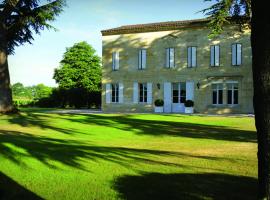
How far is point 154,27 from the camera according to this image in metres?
38.3

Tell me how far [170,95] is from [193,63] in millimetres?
3527

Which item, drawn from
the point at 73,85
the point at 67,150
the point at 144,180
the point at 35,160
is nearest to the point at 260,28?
the point at 144,180

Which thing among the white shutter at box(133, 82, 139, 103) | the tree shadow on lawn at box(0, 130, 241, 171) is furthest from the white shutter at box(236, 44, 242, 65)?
the tree shadow on lawn at box(0, 130, 241, 171)

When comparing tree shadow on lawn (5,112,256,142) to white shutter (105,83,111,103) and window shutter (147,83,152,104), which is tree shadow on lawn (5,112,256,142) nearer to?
window shutter (147,83,152,104)

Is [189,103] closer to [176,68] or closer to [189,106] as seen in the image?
[189,106]

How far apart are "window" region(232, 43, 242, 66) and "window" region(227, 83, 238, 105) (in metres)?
1.84

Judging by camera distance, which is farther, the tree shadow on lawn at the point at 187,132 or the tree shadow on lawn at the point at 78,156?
the tree shadow on lawn at the point at 187,132

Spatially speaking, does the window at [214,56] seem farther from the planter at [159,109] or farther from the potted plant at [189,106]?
the planter at [159,109]

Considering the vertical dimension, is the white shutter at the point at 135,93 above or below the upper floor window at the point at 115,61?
below

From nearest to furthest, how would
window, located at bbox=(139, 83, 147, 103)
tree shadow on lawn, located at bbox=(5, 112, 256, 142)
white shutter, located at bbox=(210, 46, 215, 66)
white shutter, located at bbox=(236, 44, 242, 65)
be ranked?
tree shadow on lawn, located at bbox=(5, 112, 256, 142) → white shutter, located at bbox=(236, 44, 242, 65) → white shutter, located at bbox=(210, 46, 215, 66) → window, located at bbox=(139, 83, 147, 103)

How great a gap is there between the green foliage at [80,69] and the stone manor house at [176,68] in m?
19.9

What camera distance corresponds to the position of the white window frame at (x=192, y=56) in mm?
36438

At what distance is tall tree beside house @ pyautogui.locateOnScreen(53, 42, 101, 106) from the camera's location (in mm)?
60844

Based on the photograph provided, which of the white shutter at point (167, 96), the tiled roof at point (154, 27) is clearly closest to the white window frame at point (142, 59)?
the tiled roof at point (154, 27)
